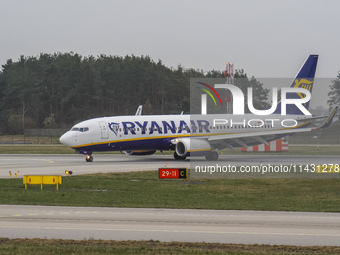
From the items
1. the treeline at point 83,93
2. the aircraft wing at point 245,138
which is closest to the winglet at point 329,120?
the aircraft wing at point 245,138

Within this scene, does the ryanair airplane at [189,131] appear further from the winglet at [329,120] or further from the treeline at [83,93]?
the treeline at [83,93]

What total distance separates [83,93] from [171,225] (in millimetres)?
128173

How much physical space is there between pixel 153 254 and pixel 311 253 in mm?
4142

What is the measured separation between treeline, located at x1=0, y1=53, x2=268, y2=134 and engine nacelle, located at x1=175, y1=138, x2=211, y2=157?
79.3 metres

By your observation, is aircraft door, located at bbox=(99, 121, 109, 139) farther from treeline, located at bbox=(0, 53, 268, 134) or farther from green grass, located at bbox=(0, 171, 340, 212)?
treeline, located at bbox=(0, 53, 268, 134)

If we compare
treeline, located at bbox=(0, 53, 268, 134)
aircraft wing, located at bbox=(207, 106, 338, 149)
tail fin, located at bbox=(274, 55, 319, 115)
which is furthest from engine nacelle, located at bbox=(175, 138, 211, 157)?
treeline, located at bbox=(0, 53, 268, 134)

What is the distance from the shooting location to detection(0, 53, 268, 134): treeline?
14550 cm

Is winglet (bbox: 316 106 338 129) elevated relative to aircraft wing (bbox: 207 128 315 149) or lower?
elevated

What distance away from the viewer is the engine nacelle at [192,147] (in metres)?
59.4

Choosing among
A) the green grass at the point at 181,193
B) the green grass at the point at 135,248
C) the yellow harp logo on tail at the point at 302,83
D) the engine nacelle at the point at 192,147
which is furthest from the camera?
the yellow harp logo on tail at the point at 302,83

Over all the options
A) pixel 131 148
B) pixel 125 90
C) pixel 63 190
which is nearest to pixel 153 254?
pixel 63 190

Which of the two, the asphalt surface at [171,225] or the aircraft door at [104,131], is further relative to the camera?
the aircraft door at [104,131]

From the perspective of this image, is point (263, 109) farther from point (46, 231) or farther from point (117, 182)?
point (46, 231)

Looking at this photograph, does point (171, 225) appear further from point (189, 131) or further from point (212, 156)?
point (189, 131)
